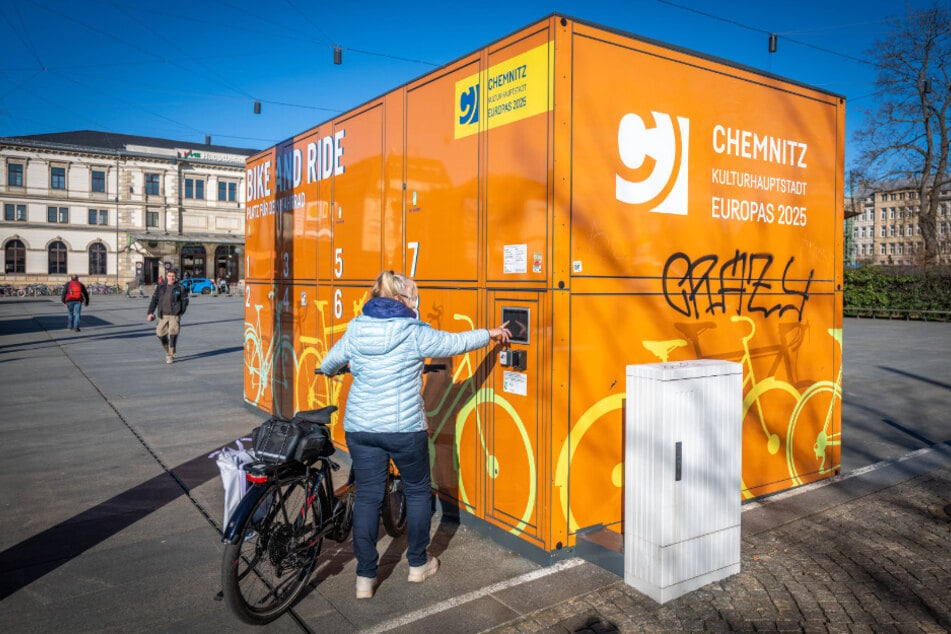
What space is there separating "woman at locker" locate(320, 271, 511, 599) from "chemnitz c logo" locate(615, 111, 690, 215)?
1623 mm

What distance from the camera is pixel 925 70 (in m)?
32.2

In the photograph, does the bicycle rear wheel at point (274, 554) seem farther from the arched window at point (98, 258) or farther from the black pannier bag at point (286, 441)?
the arched window at point (98, 258)

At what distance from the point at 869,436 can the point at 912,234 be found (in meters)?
97.2

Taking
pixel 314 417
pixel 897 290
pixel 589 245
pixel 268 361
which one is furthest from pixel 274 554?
pixel 897 290

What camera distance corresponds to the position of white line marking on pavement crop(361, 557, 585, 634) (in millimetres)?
3678

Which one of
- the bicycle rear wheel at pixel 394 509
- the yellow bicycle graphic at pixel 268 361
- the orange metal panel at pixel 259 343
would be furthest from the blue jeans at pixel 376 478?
the orange metal panel at pixel 259 343

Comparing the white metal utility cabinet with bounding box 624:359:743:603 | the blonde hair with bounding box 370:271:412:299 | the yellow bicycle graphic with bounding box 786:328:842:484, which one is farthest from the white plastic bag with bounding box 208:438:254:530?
the yellow bicycle graphic with bounding box 786:328:842:484

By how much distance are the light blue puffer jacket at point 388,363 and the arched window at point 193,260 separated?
6868 cm

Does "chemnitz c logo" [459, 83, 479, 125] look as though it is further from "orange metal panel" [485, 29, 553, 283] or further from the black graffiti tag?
the black graffiti tag

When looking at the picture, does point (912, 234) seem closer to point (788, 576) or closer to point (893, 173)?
point (893, 173)

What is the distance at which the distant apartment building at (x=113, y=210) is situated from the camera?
63.4m

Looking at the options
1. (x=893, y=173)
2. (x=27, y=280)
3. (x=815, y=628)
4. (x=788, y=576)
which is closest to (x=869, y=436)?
(x=788, y=576)

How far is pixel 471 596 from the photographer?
13.1ft

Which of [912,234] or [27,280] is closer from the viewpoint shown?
[27,280]
